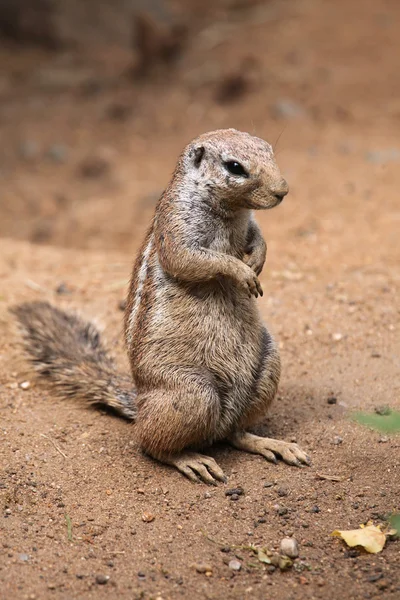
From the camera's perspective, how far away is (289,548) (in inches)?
128

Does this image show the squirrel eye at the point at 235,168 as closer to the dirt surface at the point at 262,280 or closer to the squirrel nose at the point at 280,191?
the squirrel nose at the point at 280,191

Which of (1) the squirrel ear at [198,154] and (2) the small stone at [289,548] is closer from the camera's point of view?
(2) the small stone at [289,548]

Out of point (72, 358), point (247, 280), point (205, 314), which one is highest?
point (247, 280)

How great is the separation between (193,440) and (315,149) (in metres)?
5.41

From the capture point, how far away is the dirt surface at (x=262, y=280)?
3289 millimetres

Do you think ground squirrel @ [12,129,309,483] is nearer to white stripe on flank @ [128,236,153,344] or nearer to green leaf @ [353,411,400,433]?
white stripe on flank @ [128,236,153,344]

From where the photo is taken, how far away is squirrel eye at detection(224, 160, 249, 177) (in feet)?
12.3

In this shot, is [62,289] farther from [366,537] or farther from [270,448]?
[366,537]

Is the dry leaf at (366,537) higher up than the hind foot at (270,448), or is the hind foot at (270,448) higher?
the dry leaf at (366,537)

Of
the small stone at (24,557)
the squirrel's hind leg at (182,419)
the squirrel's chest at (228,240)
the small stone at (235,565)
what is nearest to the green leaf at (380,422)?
the small stone at (235,565)

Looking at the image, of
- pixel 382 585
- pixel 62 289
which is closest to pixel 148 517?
pixel 382 585

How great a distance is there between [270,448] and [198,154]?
1.48 m

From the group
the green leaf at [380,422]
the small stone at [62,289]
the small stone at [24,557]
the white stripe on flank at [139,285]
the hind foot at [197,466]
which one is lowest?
the small stone at [24,557]

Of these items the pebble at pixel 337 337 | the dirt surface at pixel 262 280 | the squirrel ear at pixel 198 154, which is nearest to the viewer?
the dirt surface at pixel 262 280
